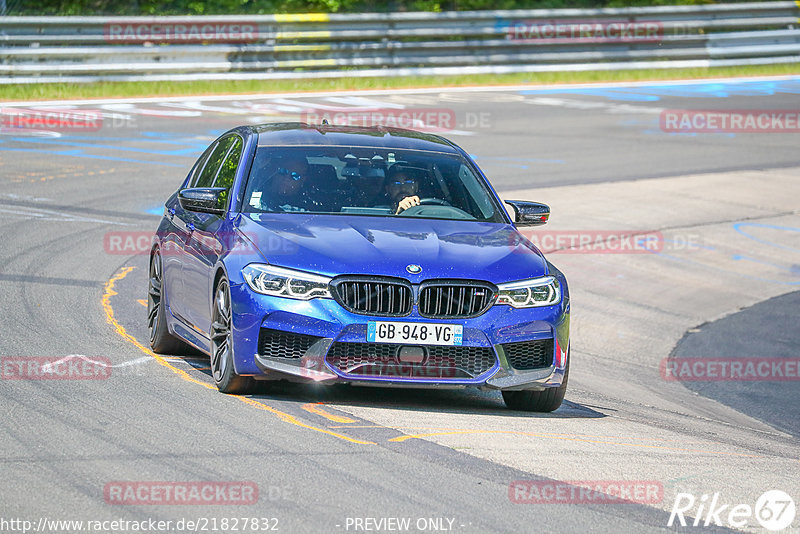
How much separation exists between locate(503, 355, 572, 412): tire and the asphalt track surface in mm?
192

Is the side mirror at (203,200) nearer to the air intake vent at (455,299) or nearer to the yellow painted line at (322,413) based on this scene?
the yellow painted line at (322,413)

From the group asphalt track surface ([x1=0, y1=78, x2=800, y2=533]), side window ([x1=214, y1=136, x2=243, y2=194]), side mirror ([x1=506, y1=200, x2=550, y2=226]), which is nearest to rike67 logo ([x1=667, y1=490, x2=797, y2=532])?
asphalt track surface ([x1=0, y1=78, x2=800, y2=533])

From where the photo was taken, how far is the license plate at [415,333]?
7391 millimetres

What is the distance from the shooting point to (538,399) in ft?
26.4

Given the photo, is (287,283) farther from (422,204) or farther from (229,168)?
(229,168)

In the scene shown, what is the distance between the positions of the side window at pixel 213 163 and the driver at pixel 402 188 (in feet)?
4.53

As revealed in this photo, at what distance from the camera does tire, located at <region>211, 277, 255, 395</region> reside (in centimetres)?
766

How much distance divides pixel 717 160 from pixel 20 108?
40.3 feet

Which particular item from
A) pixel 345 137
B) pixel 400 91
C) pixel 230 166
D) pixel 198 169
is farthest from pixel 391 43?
pixel 230 166

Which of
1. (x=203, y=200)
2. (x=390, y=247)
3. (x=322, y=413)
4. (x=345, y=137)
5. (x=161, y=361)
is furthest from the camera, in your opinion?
(x=345, y=137)

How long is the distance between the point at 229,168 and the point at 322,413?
2.45m

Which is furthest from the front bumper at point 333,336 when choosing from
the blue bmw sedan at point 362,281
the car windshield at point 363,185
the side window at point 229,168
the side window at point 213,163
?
the side window at point 213,163

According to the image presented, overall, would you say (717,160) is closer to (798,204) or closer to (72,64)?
(798,204)

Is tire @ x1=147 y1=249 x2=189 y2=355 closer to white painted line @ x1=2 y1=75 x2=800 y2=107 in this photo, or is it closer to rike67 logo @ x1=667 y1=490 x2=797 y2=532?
rike67 logo @ x1=667 y1=490 x2=797 y2=532
